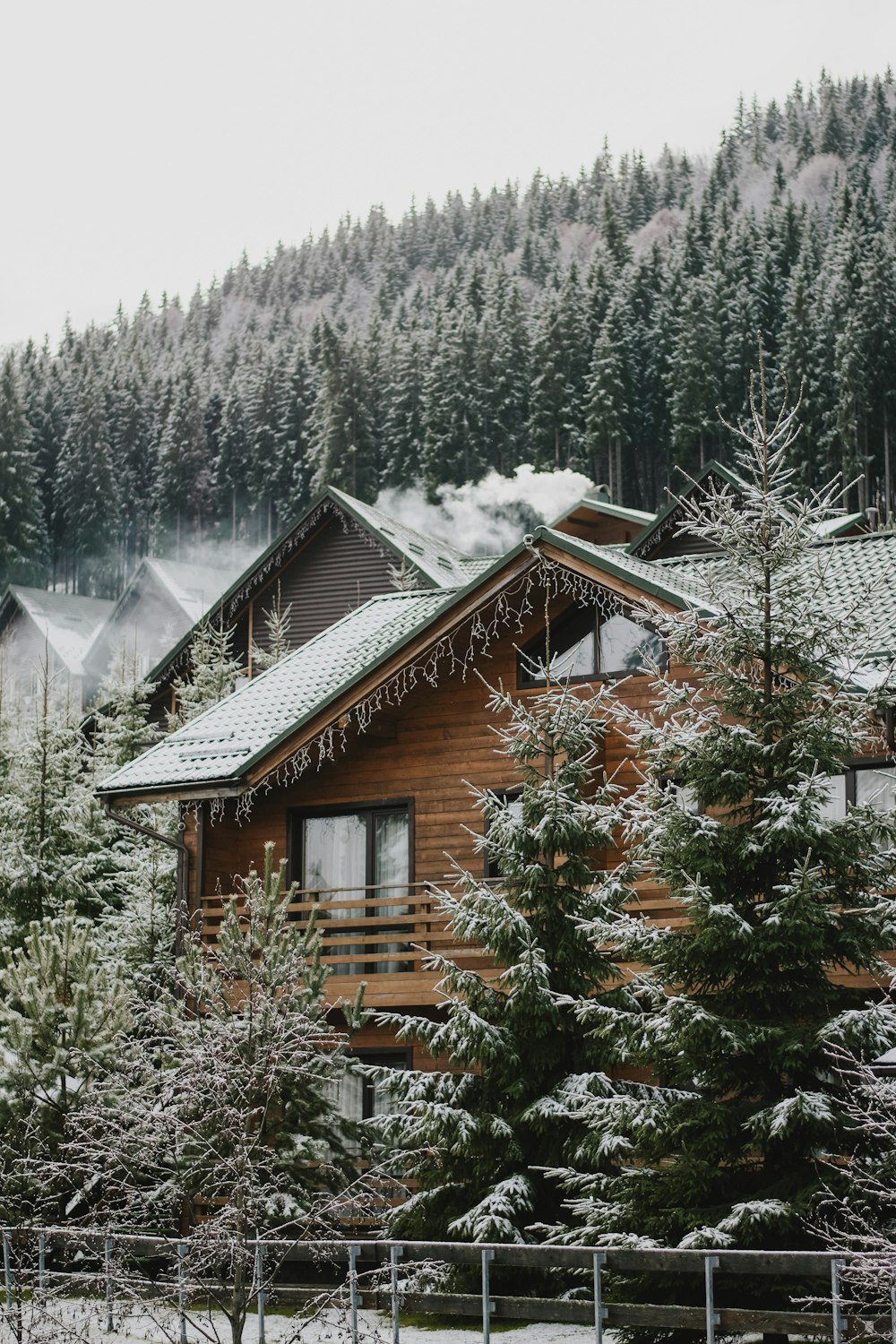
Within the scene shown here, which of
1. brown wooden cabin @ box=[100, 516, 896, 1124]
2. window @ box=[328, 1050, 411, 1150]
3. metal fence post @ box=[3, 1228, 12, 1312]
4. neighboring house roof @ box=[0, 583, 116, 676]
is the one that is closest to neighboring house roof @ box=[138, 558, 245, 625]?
neighboring house roof @ box=[0, 583, 116, 676]

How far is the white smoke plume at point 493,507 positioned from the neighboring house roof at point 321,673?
52481mm

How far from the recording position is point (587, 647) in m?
19.8

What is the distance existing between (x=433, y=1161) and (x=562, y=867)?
114 inches

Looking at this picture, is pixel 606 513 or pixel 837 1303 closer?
pixel 837 1303

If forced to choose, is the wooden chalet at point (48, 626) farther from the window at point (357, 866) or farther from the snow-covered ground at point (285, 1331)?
the snow-covered ground at point (285, 1331)

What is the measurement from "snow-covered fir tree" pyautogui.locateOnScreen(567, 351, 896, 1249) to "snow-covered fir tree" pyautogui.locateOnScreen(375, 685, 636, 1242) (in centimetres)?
93

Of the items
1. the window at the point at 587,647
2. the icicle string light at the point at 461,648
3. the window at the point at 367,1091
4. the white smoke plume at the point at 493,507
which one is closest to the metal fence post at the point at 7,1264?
the window at the point at 367,1091

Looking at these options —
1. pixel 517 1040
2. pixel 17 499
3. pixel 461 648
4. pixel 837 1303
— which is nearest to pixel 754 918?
pixel 517 1040

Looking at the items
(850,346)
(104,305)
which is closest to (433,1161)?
(850,346)

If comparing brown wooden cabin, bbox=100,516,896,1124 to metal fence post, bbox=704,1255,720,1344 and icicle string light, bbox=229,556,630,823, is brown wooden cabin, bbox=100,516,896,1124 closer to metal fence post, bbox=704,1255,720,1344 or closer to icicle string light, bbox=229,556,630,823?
icicle string light, bbox=229,556,630,823

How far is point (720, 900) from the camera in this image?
12375 mm

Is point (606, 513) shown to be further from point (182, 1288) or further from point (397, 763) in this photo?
point (182, 1288)

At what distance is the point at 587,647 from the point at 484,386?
69885mm

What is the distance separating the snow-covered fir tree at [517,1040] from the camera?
14227 mm
